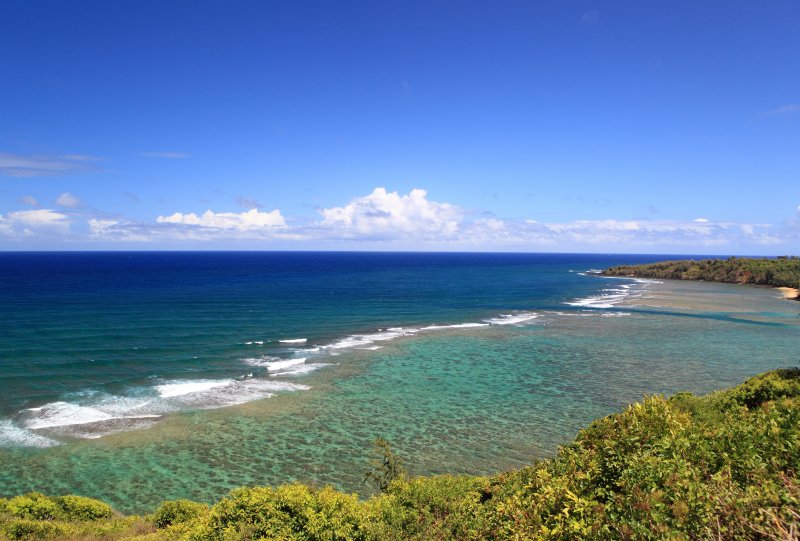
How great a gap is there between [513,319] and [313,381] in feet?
144

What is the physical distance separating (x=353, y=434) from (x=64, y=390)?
26688 millimetres

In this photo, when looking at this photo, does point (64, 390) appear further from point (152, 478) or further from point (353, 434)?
point (353, 434)

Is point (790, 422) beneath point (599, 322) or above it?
above

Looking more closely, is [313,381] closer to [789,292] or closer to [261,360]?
[261,360]

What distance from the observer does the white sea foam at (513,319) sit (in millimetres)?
74625

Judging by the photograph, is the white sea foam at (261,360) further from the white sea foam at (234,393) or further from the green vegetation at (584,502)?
Result: the green vegetation at (584,502)

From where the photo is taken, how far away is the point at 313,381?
4338 cm

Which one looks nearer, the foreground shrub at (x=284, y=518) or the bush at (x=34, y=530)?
the foreground shrub at (x=284, y=518)

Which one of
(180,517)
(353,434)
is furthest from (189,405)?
(180,517)

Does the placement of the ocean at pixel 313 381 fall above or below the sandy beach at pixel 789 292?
below

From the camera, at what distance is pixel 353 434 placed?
3169cm

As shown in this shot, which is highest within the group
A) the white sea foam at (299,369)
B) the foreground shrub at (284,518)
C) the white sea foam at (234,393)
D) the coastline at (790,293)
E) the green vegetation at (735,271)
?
the green vegetation at (735,271)

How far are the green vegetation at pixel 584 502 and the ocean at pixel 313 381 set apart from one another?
532cm

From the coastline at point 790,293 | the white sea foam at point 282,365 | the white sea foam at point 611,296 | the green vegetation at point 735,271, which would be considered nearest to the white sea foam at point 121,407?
the white sea foam at point 282,365
